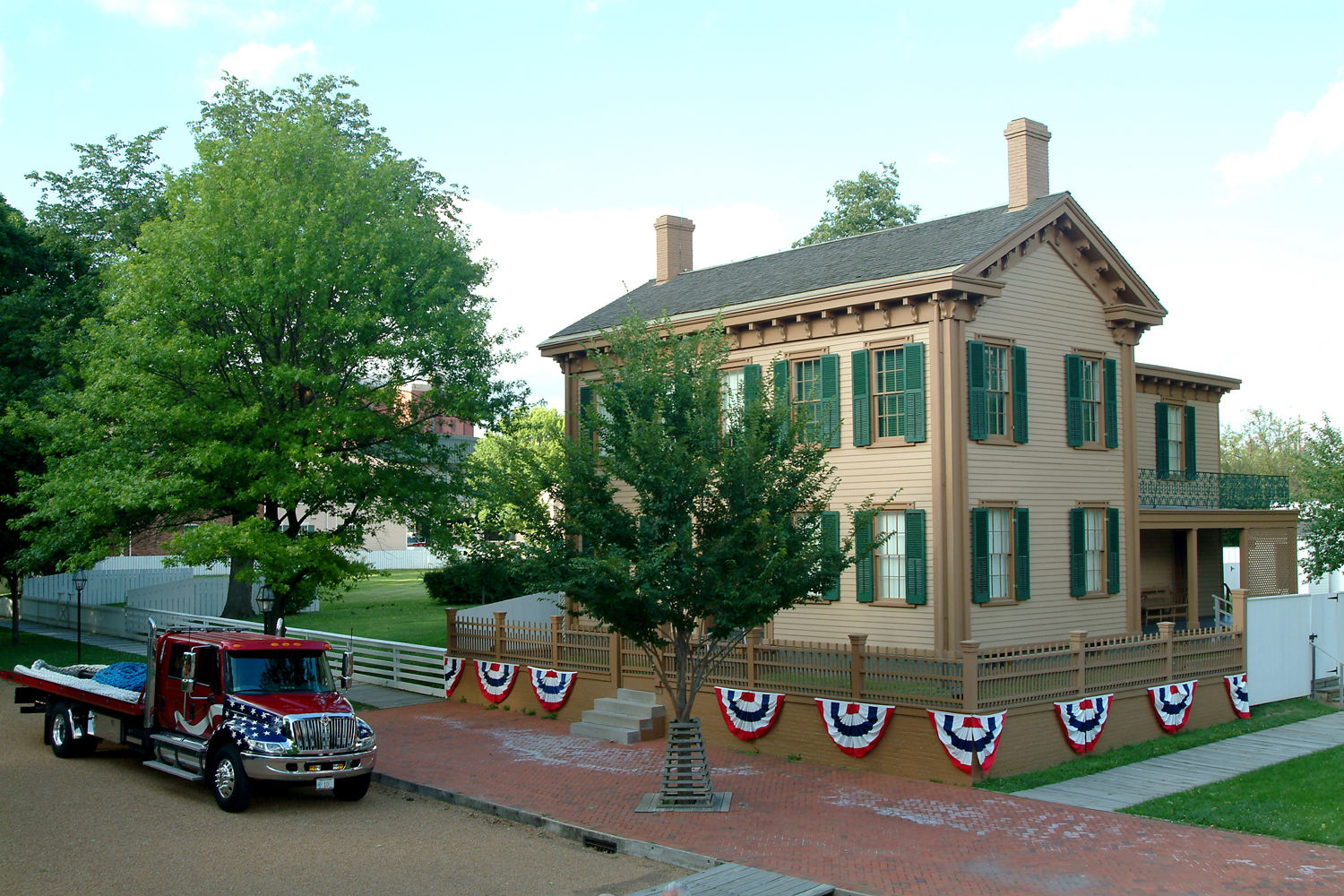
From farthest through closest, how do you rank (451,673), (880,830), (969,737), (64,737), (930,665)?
1. (451,673)
2. (64,737)
3. (930,665)
4. (969,737)
5. (880,830)

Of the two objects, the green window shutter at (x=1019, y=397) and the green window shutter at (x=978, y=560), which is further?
the green window shutter at (x=1019, y=397)

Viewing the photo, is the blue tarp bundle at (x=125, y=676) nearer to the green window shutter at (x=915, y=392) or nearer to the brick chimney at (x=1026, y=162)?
the green window shutter at (x=915, y=392)

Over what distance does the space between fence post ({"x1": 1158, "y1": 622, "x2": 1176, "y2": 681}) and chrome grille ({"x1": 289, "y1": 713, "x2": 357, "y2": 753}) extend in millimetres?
12648

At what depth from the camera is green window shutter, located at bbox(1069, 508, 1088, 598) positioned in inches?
813

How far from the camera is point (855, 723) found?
1473 centimetres

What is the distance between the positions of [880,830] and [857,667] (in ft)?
11.3

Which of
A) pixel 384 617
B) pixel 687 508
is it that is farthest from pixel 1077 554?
pixel 384 617

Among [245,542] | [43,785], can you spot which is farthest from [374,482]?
[43,785]

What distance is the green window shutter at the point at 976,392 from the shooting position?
736 inches

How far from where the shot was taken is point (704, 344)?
13.2 m

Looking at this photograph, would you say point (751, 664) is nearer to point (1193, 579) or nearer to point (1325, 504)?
point (1193, 579)

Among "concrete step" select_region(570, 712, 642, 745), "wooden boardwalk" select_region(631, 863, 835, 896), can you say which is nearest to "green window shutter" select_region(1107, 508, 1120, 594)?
"concrete step" select_region(570, 712, 642, 745)

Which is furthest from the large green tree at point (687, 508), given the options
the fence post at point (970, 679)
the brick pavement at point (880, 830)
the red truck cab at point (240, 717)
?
the red truck cab at point (240, 717)

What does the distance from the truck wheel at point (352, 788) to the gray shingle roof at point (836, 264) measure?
8380mm
